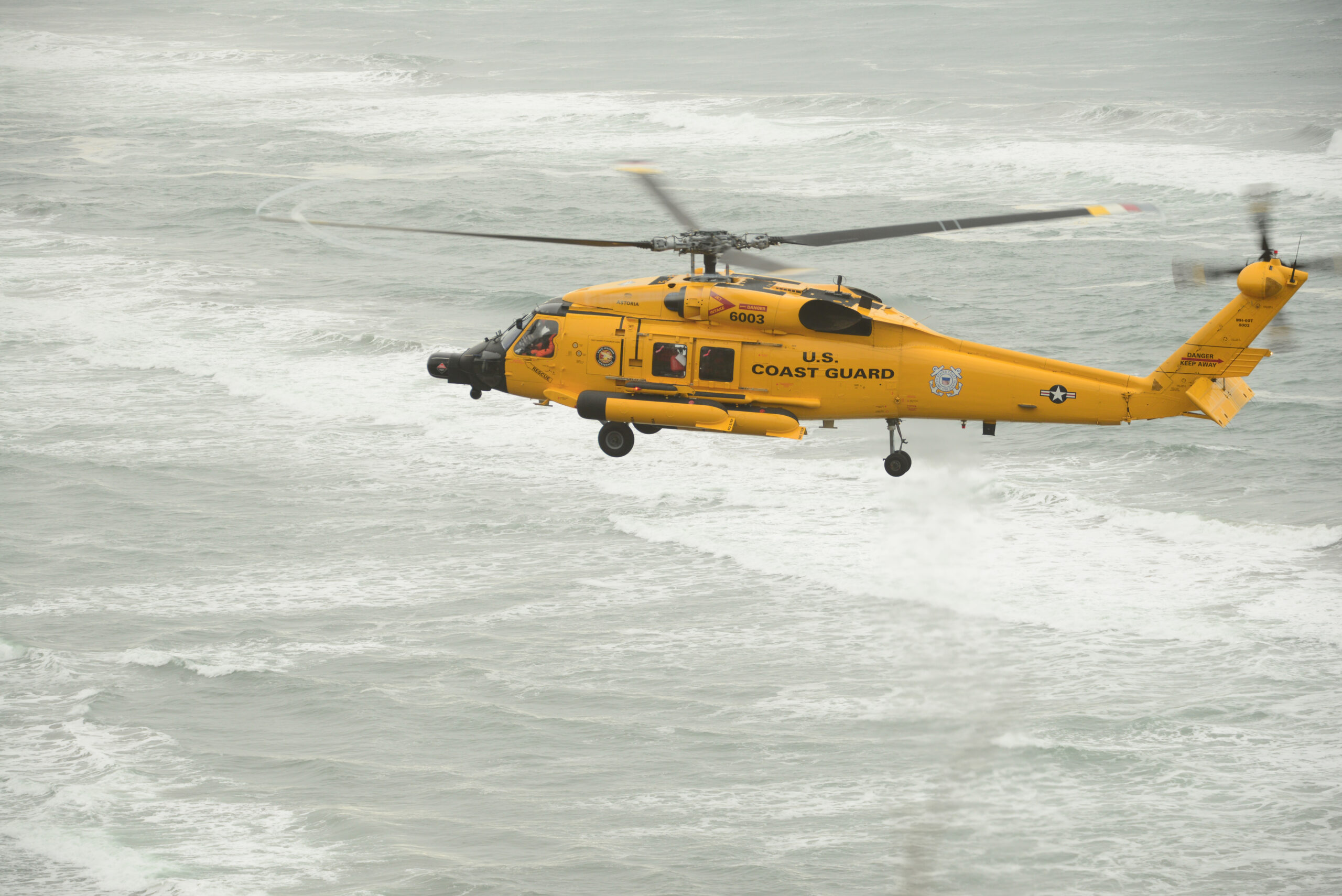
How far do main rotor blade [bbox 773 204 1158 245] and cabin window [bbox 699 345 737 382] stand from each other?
260 cm

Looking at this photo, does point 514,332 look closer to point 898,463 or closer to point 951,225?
point 898,463

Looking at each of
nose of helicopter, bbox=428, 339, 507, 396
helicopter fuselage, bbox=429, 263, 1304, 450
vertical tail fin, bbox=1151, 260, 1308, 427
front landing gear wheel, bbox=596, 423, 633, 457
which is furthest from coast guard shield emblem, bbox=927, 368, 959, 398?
nose of helicopter, bbox=428, 339, 507, 396

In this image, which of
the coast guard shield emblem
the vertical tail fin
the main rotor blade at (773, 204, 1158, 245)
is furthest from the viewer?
the coast guard shield emblem

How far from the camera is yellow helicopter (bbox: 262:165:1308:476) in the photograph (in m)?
21.1

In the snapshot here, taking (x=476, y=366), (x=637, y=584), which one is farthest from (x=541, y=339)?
(x=637, y=584)

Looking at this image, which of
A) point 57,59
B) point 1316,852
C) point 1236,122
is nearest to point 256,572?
point 1316,852

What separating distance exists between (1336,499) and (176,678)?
27.7m

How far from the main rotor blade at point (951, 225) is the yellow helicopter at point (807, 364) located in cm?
121

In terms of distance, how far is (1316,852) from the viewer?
89.1 feet

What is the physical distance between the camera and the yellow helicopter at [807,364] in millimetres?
21094

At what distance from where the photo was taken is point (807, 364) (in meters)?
21.8

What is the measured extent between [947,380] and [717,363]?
317 cm

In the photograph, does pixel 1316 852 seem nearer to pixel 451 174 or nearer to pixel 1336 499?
pixel 1336 499

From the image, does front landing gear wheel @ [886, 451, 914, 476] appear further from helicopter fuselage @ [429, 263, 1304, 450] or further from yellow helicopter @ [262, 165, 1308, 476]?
helicopter fuselage @ [429, 263, 1304, 450]
